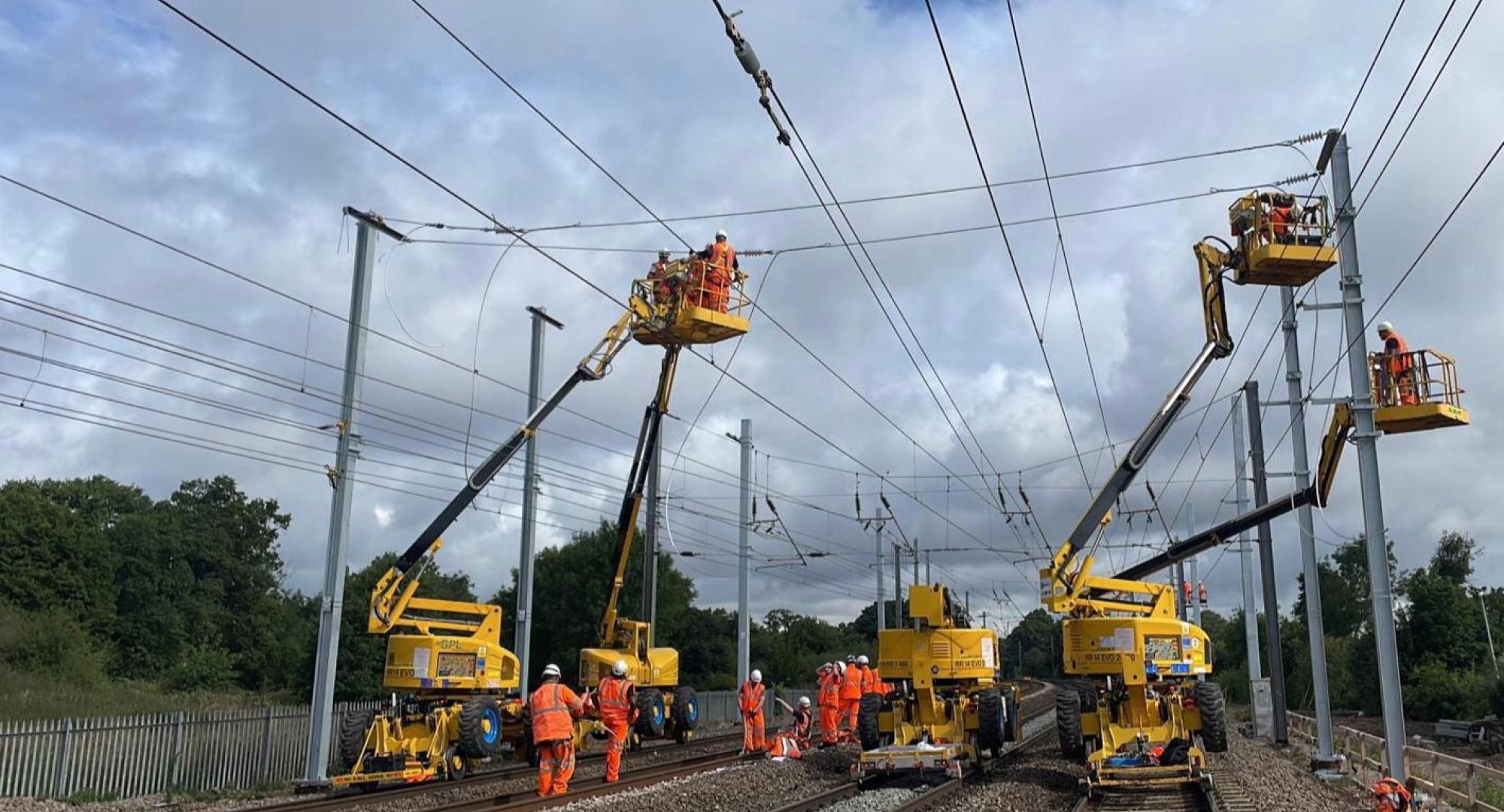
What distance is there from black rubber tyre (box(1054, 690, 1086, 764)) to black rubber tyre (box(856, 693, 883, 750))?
311 centimetres

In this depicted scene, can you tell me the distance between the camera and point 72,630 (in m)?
51.5

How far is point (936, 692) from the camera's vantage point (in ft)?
67.3

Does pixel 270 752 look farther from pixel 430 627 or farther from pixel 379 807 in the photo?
pixel 379 807

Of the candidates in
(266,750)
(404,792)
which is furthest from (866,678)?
(266,750)

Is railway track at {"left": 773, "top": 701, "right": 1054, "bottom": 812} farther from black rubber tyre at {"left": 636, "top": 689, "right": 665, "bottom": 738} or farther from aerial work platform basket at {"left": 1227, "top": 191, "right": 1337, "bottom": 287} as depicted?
aerial work platform basket at {"left": 1227, "top": 191, "right": 1337, "bottom": 287}

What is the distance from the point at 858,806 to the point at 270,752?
1145cm

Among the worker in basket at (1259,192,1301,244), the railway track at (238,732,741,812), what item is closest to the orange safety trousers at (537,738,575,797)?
the railway track at (238,732,741,812)

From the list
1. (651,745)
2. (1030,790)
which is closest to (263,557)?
(651,745)

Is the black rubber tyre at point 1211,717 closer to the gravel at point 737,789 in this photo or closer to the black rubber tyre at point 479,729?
the gravel at point 737,789

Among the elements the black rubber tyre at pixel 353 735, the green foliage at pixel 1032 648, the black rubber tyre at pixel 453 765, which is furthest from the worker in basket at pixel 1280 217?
the green foliage at pixel 1032 648

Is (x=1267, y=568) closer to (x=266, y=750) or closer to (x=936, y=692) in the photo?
(x=936, y=692)

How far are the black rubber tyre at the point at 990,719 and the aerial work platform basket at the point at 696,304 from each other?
304 inches

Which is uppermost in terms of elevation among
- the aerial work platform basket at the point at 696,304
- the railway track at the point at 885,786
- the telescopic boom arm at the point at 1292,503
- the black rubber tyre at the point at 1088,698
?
the aerial work platform basket at the point at 696,304

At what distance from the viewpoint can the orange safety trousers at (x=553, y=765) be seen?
15586 millimetres
